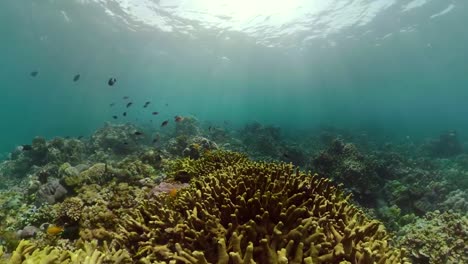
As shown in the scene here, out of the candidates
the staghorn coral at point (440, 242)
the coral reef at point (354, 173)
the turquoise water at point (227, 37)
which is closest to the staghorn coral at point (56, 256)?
the staghorn coral at point (440, 242)

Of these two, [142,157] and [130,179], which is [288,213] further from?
[142,157]

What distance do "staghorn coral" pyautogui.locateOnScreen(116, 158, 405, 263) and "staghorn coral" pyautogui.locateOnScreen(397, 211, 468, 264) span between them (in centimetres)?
322

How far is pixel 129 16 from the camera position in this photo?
111 ft

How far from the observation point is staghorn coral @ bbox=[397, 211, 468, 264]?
6129mm

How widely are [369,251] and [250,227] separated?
1263mm

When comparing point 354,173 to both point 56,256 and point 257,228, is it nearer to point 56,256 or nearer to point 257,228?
point 257,228

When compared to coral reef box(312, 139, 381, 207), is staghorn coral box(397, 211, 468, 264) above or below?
below

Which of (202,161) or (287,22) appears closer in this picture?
(202,161)

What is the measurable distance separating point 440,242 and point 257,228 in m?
5.28

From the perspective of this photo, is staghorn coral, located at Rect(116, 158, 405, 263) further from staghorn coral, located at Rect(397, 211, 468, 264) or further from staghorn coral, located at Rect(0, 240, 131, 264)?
staghorn coral, located at Rect(397, 211, 468, 264)

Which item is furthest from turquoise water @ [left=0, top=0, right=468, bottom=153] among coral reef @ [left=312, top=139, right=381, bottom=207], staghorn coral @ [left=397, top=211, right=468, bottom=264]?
staghorn coral @ [left=397, top=211, right=468, bottom=264]

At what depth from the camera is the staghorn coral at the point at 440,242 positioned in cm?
613

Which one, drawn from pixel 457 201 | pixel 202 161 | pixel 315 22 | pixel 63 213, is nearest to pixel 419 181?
pixel 457 201

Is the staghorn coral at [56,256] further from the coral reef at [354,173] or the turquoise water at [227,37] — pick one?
the turquoise water at [227,37]
